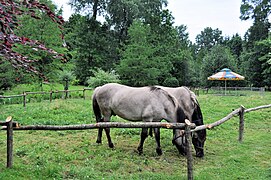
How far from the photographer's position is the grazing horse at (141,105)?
512cm

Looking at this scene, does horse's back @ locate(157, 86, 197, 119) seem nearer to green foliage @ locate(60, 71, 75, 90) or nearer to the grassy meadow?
the grassy meadow

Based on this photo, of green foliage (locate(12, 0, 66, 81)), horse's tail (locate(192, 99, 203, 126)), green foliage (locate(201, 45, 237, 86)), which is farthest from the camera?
green foliage (locate(201, 45, 237, 86))

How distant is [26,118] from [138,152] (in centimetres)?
466

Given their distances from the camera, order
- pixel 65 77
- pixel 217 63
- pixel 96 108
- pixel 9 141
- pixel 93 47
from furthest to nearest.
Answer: pixel 217 63
pixel 93 47
pixel 65 77
pixel 96 108
pixel 9 141

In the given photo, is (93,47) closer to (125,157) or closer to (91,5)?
(91,5)

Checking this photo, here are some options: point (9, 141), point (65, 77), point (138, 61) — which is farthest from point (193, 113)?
point (138, 61)

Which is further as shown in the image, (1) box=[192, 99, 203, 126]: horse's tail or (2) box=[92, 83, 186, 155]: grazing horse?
(1) box=[192, 99, 203, 126]: horse's tail

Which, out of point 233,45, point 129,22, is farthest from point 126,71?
point 233,45

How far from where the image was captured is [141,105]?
5258mm

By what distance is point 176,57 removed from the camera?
26.3m

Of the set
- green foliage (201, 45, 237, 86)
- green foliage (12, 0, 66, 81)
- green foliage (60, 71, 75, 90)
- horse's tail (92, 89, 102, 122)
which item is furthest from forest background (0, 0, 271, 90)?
horse's tail (92, 89, 102, 122)

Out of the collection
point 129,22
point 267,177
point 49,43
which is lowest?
point 267,177

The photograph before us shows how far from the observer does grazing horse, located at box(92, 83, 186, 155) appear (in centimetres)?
512

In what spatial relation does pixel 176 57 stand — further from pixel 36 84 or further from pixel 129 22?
pixel 36 84
